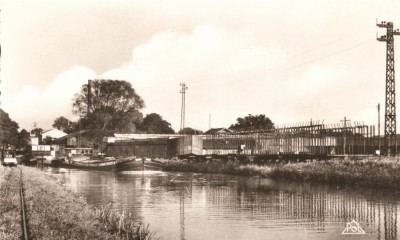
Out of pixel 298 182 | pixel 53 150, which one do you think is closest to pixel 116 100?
pixel 53 150

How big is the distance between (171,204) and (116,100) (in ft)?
269

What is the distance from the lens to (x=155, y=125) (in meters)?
145

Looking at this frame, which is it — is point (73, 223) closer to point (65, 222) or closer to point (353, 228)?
point (65, 222)

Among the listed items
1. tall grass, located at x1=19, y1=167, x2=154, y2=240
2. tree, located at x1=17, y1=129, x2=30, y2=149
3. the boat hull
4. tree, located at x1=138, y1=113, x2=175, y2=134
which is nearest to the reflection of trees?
tall grass, located at x1=19, y1=167, x2=154, y2=240

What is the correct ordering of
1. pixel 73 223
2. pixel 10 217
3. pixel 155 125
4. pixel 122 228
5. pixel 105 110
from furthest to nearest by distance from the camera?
pixel 155 125 < pixel 105 110 < pixel 10 217 < pixel 73 223 < pixel 122 228

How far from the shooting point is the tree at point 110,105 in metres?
101

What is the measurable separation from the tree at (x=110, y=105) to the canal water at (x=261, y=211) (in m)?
72.1

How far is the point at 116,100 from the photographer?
102750 millimetres

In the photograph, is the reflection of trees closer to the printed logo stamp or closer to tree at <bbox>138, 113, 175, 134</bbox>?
the printed logo stamp

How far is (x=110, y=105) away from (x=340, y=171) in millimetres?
76051

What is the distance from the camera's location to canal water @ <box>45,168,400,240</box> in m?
15.5

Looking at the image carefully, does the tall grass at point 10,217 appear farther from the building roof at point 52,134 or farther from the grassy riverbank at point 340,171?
the building roof at point 52,134

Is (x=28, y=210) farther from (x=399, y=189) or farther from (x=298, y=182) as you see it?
(x=298, y=182)

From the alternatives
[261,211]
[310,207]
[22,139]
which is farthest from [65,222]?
[22,139]
